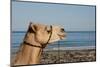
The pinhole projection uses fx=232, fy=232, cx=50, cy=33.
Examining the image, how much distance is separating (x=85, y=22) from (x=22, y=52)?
93cm

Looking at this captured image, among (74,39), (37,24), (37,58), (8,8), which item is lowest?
(37,58)

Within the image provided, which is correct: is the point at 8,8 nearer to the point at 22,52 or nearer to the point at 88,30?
the point at 22,52

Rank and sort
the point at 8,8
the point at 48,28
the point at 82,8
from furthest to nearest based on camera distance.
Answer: the point at 82,8
the point at 48,28
the point at 8,8

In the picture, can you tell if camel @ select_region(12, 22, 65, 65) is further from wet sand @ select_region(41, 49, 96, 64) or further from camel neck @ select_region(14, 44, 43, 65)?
wet sand @ select_region(41, 49, 96, 64)

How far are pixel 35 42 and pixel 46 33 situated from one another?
176mm

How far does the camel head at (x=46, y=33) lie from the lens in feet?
9.11

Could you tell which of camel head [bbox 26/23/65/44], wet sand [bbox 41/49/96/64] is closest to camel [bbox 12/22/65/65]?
camel head [bbox 26/23/65/44]

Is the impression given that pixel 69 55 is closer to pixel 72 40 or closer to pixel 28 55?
pixel 72 40

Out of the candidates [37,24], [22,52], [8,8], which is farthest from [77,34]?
[8,8]

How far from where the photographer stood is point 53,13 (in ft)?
9.40

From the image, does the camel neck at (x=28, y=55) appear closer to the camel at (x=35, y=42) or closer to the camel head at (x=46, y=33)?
the camel at (x=35, y=42)

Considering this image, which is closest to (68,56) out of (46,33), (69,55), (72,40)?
(69,55)

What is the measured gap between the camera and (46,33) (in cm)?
283

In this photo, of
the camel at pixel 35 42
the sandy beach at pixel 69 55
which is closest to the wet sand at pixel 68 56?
the sandy beach at pixel 69 55
